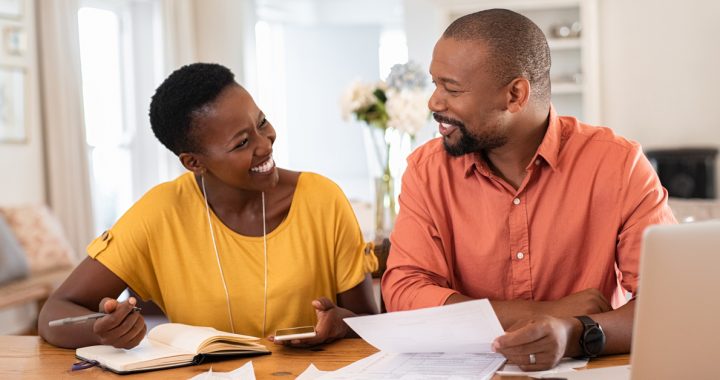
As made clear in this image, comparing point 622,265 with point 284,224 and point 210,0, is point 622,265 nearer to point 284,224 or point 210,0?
point 284,224

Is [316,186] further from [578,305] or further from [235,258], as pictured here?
[578,305]

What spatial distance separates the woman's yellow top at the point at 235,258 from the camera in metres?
2.14

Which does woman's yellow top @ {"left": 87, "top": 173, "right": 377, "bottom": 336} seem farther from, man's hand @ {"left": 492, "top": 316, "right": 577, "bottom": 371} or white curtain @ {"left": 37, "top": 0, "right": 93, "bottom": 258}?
white curtain @ {"left": 37, "top": 0, "right": 93, "bottom": 258}

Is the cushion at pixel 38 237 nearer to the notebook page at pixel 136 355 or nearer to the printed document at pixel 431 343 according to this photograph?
the notebook page at pixel 136 355

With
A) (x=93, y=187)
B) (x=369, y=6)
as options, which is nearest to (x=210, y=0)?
(x=369, y=6)

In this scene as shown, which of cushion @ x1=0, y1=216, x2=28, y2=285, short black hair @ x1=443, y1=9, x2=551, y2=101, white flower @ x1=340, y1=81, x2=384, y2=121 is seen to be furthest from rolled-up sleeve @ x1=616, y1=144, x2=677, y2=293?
cushion @ x1=0, y1=216, x2=28, y2=285

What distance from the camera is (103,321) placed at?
1774 mm

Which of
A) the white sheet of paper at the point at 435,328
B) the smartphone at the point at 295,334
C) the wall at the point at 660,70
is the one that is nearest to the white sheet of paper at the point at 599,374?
the white sheet of paper at the point at 435,328

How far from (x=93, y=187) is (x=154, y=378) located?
4.69 meters

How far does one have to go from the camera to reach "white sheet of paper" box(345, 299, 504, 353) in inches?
58.8

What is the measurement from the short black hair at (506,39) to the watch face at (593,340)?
59cm

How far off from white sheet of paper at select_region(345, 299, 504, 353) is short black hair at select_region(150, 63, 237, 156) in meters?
0.74

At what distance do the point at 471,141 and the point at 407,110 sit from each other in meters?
1.71

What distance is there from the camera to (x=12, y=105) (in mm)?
5598
